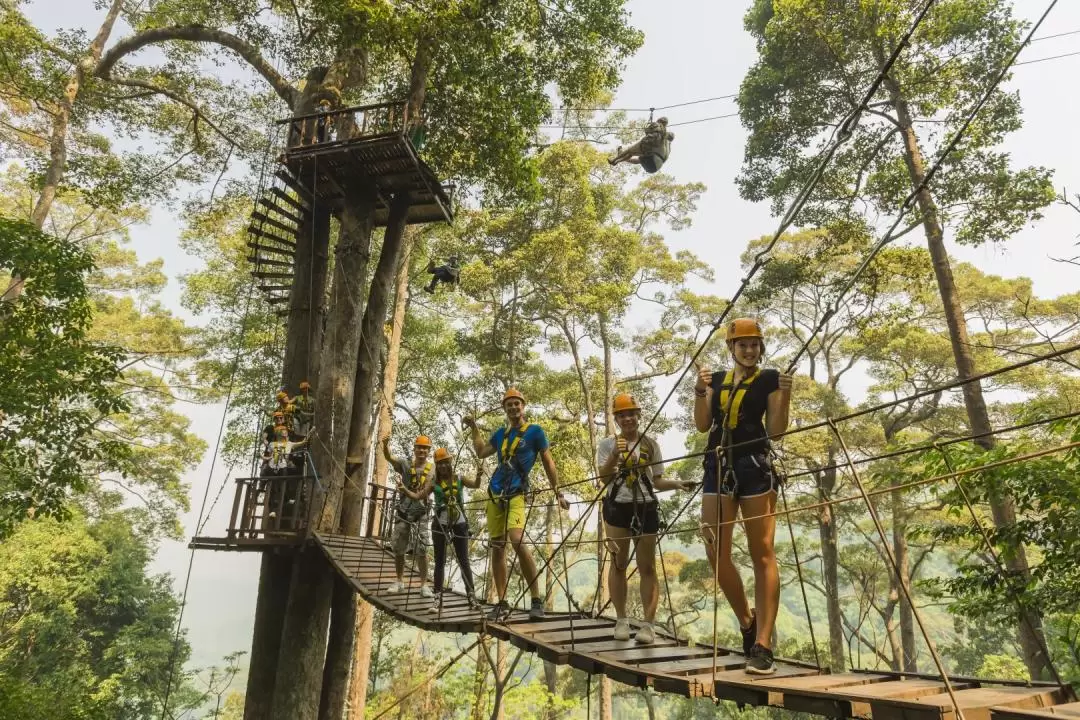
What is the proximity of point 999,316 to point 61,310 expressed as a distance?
19162 mm

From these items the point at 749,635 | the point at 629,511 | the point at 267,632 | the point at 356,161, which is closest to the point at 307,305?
the point at 356,161

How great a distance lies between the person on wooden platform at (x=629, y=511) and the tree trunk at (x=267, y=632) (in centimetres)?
443

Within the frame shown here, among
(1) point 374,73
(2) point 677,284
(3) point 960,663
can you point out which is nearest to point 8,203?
(1) point 374,73

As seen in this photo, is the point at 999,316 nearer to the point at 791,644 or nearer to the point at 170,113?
the point at 791,644

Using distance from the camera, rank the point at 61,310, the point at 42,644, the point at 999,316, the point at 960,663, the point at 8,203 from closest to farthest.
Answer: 1. the point at 61,310
2. the point at 999,316
3. the point at 42,644
4. the point at 8,203
5. the point at 960,663

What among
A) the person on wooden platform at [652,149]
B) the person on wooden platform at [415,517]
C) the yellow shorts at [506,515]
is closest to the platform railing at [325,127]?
the person on wooden platform at [652,149]

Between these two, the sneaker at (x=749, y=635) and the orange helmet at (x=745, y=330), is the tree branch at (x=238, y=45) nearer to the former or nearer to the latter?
the orange helmet at (x=745, y=330)

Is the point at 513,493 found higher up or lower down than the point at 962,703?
higher up

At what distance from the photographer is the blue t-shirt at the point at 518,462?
397cm

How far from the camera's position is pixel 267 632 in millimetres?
6043

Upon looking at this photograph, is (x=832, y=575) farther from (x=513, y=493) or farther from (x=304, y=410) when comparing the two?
(x=304, y=410)

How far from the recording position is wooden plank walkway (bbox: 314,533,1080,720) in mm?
1718

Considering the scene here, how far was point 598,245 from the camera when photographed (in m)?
14.2

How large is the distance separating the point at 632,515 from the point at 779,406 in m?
→ 1.18
